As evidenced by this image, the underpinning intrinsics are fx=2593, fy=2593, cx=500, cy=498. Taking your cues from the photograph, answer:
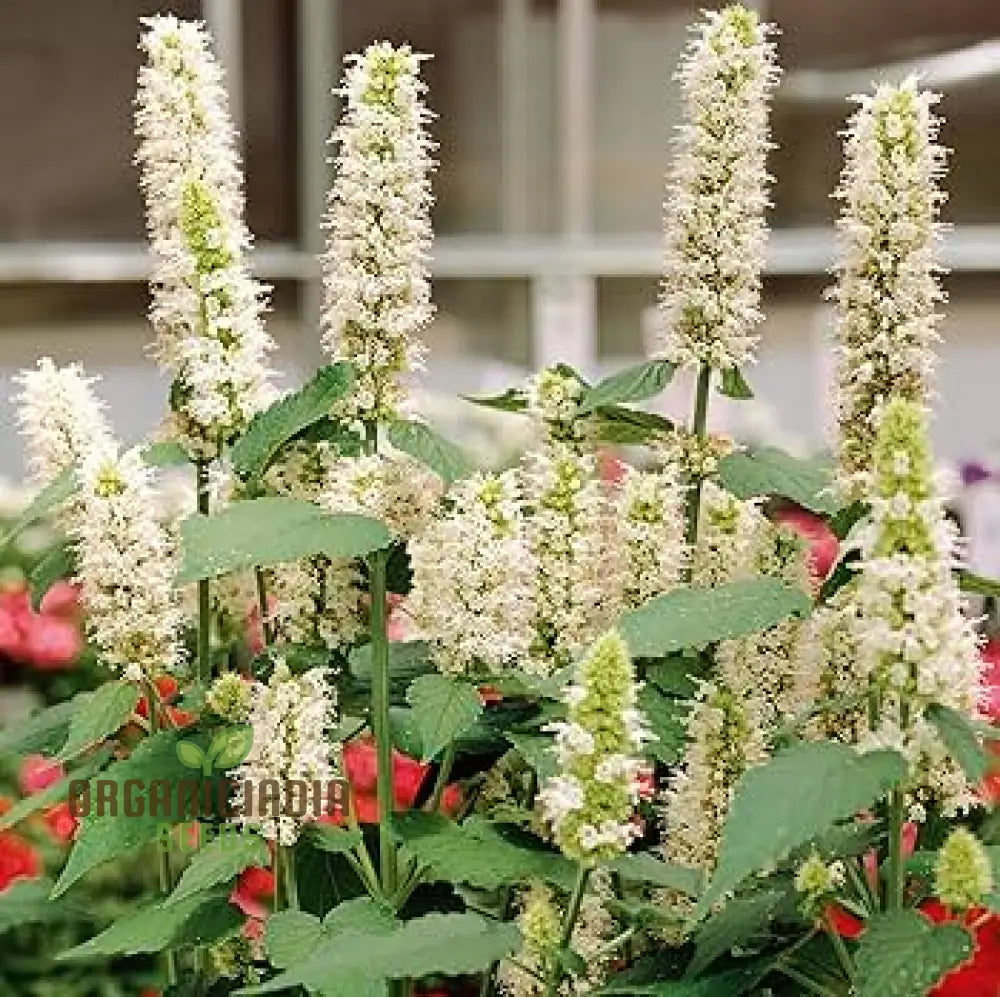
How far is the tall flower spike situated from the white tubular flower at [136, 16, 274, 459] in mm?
297

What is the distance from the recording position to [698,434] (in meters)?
1.13

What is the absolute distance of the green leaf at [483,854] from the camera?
989mm

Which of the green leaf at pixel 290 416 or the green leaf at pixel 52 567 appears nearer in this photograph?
the green leaf at pixel 290 416

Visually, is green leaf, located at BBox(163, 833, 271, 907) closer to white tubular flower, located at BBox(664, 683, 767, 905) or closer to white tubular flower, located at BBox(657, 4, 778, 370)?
white tubular flower, located at BBox(664, 683, 767, 905)

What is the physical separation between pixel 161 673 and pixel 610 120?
278 centimetres

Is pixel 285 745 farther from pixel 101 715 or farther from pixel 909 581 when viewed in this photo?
pixel 909 581

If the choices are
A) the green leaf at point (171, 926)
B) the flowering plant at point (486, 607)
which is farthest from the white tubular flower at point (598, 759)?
the green leaf at point (171, 926)

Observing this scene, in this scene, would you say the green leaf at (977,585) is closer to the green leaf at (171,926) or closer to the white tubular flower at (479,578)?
the white tubular flower at (479,578)

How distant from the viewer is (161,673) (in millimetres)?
1060

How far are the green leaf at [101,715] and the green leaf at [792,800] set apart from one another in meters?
0.31

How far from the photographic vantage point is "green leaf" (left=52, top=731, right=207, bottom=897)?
1036 millimetres

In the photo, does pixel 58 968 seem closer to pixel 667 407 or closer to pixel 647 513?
pixel 667 407

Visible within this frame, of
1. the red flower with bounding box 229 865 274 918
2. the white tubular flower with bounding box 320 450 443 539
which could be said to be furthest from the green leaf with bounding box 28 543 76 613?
the red flower with bounding box 229 865 274 918

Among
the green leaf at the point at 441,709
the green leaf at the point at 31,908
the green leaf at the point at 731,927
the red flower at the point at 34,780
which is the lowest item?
the red flower at the point at 34,780
